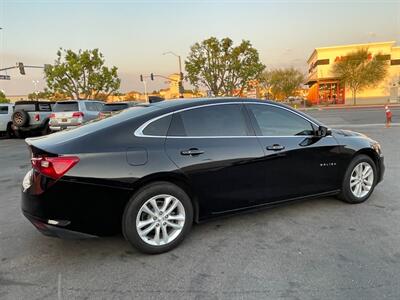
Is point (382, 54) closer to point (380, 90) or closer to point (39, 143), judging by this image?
point (380, 90)

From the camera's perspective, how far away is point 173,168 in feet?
9.77

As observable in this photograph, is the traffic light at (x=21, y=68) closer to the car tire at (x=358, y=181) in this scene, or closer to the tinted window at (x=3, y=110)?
the tinted window at (x=3, y=110)

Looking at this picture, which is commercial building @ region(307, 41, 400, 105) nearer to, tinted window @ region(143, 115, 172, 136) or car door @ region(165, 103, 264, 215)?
car door @ region(165, 103, 264, 215)

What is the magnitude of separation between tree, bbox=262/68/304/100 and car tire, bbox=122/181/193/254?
2078 inches

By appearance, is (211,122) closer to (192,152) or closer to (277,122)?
(192,152)

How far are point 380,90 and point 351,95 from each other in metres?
4.16

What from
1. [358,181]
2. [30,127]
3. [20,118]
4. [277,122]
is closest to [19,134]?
[30,127]

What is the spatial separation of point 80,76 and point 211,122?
35.8 meters

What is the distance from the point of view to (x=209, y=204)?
326 cm

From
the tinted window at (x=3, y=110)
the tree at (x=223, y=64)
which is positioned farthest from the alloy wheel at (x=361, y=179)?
the tree at (x=223, y=64)

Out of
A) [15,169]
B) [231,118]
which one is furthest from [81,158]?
[15,169]

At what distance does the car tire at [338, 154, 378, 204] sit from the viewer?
4137 mm

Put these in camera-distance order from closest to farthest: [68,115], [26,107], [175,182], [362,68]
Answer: [175,182] → [68,115] → [26,107] → [362,68]

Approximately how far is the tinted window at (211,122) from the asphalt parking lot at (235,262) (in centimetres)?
120
